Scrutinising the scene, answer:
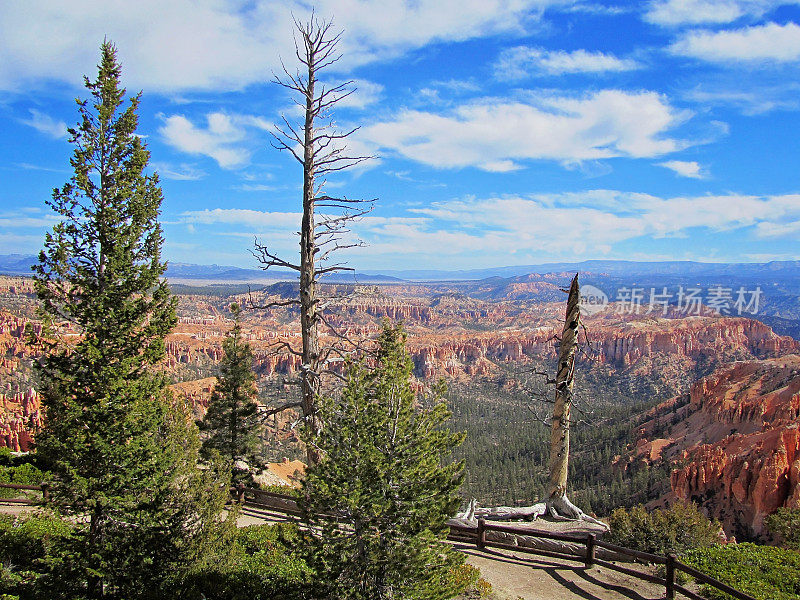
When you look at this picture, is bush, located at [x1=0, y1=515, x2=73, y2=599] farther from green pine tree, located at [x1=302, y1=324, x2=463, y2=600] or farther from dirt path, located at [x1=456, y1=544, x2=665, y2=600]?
dirt path, located at [x1=456, y1=544, x2=665, y2=600]

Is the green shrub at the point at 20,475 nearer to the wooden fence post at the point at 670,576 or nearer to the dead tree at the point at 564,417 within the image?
the dead tree at the point at 564,417

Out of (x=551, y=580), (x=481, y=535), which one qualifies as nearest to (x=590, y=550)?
(x=551, y=580)

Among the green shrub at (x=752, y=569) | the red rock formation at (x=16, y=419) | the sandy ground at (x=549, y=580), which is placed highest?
the green shrub at (x=752, y=569)

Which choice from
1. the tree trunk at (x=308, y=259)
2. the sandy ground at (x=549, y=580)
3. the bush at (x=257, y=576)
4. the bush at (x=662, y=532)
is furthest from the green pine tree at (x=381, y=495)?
the bush at (x=662, y=532)

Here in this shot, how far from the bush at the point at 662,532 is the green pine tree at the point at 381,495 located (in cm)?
758

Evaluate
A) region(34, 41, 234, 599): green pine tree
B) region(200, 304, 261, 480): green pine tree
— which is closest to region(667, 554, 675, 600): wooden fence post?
region(34, 41, 234, 599): green pine tree

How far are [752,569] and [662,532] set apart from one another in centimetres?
736

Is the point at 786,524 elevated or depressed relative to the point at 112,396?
depressed

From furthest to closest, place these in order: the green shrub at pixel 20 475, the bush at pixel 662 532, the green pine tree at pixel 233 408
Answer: the green pine tree at pixel 233 408 < the green shrub at pixel 20 475 < the bush at pixel 662 532

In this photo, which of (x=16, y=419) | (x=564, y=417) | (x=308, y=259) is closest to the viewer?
(x=308, y=259)

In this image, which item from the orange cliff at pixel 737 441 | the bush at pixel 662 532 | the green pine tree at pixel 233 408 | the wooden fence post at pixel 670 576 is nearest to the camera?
the wooden fence post at pixel 670 576

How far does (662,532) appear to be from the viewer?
17.2 m

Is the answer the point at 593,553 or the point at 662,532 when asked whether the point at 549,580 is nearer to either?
the point at 593,553

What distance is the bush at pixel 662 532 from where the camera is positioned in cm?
1353
